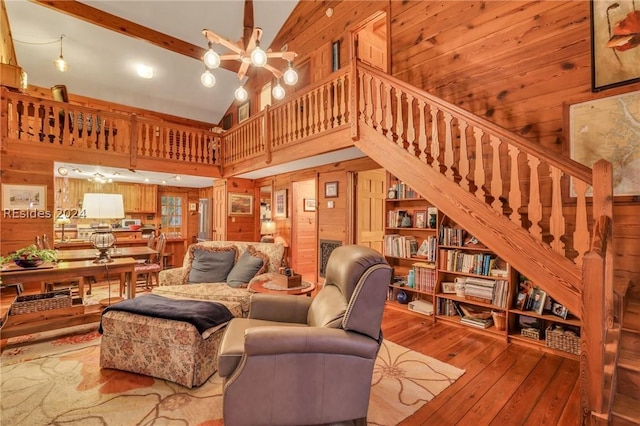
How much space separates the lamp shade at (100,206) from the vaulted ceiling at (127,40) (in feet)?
12.7

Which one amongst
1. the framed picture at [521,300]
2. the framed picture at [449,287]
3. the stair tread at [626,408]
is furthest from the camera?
the framed picture at [449,287]

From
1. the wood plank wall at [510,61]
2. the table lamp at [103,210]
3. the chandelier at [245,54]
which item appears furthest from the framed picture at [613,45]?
the table lamp at [103,210]

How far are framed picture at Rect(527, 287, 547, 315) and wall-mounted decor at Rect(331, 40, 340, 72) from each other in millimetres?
4297

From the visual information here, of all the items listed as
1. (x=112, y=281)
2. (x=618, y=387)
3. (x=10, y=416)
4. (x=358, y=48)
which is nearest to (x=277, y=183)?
(x=358, y=48)

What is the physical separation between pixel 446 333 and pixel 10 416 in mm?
3576

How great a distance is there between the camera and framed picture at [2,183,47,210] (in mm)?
4402

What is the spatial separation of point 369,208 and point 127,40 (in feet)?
18.2

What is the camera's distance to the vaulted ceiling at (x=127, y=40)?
4879 millimetres

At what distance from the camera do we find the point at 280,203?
21.3ft

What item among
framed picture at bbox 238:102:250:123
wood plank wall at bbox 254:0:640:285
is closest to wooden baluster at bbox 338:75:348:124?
wood plank wall at bbox 254:0:640:285

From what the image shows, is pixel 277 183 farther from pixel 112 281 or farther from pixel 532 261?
pixel 532 261

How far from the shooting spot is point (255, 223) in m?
6.96

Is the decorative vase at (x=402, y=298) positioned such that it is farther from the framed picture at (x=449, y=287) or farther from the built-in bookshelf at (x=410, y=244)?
the framed picture at (x=449, y=287)

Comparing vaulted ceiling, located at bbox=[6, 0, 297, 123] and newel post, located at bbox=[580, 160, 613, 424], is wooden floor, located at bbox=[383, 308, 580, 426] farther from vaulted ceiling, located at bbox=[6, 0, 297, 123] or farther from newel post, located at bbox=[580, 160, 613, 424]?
vaulted ceiling, located at bbox=[6, 0, 297, 123]
